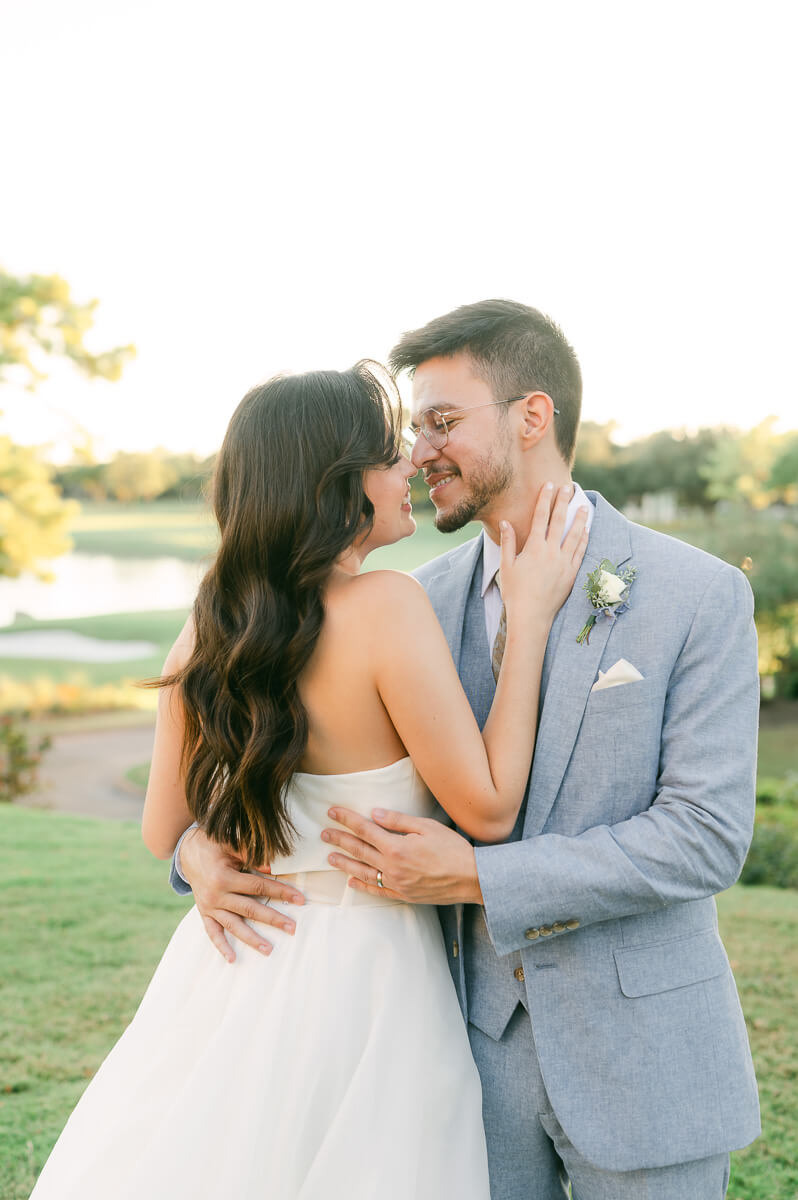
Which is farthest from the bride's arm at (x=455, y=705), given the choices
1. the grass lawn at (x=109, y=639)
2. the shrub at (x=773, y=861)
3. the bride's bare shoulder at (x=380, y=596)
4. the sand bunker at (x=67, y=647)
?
the sand bunker at (x=67, y=647)

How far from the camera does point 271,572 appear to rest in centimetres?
216

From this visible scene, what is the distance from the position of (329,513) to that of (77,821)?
870 centimetres

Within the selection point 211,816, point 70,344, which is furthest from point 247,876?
point 70,344

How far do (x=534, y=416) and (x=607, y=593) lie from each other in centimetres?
67

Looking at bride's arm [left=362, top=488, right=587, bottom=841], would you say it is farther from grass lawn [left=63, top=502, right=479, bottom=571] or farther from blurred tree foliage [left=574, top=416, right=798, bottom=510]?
grass lawn [left=63, top=502, right=479, bottom=571]

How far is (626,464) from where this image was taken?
2891 centimetres

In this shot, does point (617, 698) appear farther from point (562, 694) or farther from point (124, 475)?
point (124, 475)

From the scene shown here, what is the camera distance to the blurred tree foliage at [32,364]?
13.6 m

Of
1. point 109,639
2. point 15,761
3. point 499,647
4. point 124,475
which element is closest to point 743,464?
point 124,475

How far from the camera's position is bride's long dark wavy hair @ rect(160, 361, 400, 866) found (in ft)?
6.97

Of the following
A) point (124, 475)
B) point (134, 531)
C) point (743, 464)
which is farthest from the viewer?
point (134, 531)

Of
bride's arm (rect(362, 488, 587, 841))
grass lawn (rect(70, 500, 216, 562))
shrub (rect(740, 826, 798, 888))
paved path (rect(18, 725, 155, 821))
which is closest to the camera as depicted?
bride's arm (rect(362, 488, 587, 841))

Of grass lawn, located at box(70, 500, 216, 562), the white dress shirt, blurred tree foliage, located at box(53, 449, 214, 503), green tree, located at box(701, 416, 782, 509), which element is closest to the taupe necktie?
the white dress shirt

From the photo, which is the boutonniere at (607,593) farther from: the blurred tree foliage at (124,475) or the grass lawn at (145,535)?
the grass lawn at (145,535)
